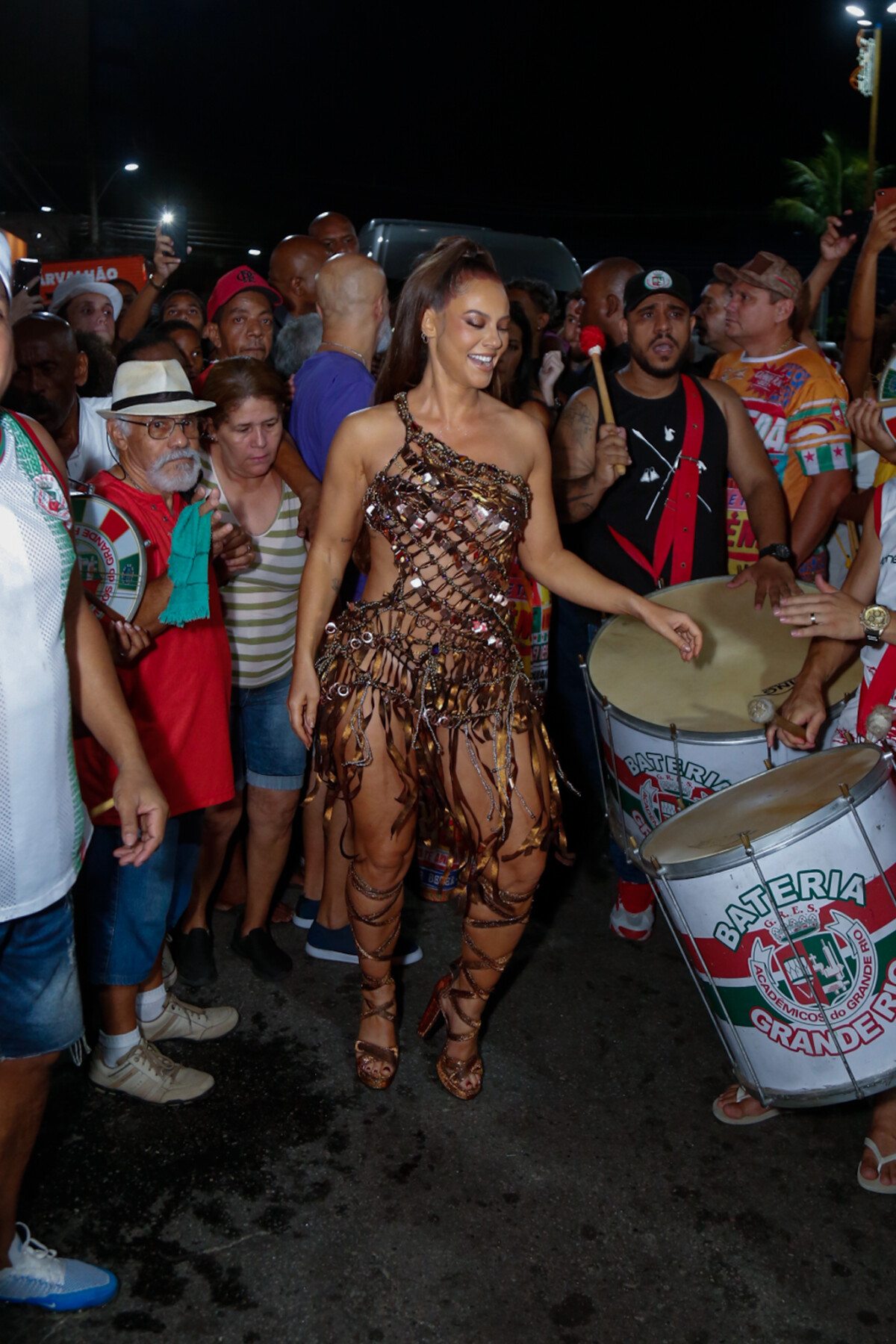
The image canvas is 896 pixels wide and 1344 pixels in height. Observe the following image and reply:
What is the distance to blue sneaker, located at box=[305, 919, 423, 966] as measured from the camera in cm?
362

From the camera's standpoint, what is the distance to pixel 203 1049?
3.14 meters

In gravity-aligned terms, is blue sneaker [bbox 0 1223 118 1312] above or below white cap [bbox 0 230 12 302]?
below

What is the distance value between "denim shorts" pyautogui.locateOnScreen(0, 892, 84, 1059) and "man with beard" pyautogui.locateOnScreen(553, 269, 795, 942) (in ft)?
7.38

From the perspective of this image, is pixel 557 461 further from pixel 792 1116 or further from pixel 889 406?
pixel 792 1116

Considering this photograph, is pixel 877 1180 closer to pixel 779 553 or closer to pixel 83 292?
pixel 779 553

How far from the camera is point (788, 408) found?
4094mm

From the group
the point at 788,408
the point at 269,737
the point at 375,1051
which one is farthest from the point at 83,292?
the point at 375,1051

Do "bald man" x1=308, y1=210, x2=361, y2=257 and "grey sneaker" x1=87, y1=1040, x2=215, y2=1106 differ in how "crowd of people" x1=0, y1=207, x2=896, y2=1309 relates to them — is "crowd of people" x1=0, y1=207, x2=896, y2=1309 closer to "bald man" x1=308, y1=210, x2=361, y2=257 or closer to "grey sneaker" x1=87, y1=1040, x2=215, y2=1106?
"grey sneaker" x1=87, y1=1040, x2=215, y2=1106

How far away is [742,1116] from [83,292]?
4678 mm

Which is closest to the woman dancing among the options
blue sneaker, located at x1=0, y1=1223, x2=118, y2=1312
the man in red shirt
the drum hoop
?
the man in red shirt

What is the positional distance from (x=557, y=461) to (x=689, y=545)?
1.91 ft

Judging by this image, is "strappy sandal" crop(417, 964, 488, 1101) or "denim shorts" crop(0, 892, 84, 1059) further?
"strappy sandal" crop(417, 964, 488, 1101)

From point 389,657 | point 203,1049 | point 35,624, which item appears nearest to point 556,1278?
point 203,1049

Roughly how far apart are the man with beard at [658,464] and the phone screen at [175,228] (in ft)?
10.3
